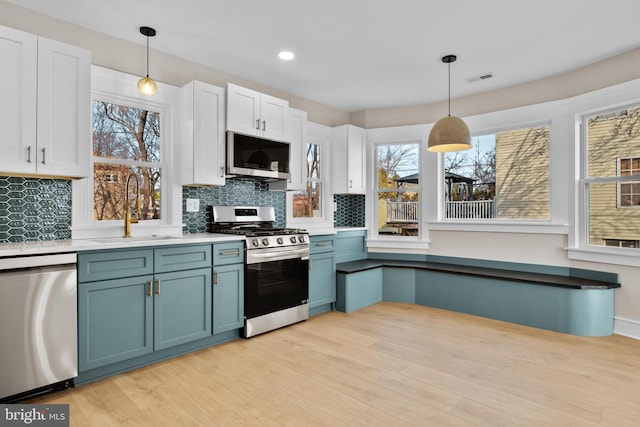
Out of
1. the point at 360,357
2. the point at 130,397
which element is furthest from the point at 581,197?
the point at 130,397

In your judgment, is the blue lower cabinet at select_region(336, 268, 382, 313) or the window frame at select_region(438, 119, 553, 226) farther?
the blue lower cabinet at select_region(336, 268, 382, 313)

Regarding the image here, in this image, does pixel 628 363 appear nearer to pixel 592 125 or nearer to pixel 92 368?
Result: pixel 592 125

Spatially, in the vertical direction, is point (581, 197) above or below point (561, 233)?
above

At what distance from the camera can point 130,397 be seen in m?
2.26

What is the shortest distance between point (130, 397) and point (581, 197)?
432cm

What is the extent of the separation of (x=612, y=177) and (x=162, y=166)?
429 centimetres

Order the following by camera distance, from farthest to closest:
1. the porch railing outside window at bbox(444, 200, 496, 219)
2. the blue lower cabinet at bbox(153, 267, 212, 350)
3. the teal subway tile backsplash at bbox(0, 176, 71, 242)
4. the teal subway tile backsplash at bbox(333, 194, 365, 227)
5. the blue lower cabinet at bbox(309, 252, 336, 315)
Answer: the teal subway tile backsplash at bbox(333, 194, 365, 227) < the porch railing outside window at bbox(444, 200, 496, 219) < the blue lower cabinet at bbox(309, 252, 336, 315) < the blue lower cabinet at bbox(153, 267, 212, 350) < the teal subway tile backsplash at bbox(0, 176, 71, 242)

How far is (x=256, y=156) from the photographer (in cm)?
369

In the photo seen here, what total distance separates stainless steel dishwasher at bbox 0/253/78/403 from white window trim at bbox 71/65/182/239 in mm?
706

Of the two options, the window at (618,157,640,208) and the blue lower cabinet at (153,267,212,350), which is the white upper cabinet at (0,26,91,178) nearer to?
the blue lower cabinet at (153,267,212,350)

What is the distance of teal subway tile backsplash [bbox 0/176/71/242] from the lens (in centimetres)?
254

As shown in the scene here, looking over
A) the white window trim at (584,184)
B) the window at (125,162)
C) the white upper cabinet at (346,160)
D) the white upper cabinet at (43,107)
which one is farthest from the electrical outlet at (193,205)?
the white window trim at (584,184)

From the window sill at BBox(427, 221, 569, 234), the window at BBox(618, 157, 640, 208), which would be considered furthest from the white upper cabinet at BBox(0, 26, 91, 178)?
the window at BBox(618, 157, 640, 208)

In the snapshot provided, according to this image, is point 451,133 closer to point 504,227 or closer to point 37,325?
Result: point 504,227
